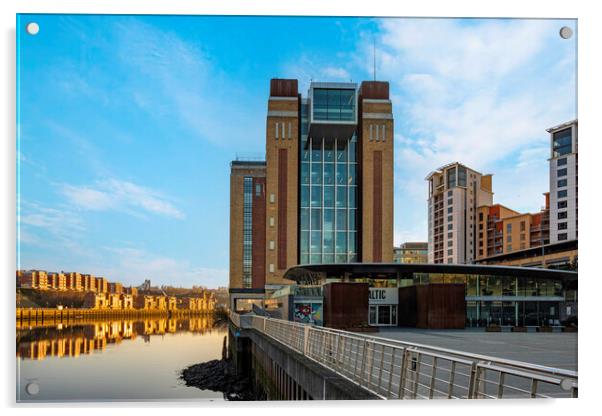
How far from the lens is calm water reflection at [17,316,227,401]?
1098cm

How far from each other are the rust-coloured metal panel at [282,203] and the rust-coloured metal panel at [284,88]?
20.1 ft

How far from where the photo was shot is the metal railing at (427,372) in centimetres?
727

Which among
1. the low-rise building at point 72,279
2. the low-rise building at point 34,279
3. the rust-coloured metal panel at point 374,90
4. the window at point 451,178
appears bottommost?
the low-rise building at point 72,279

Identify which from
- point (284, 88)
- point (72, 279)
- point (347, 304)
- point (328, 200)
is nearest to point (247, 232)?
point (328, 200)

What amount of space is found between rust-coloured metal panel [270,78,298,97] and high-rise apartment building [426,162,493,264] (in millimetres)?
75433

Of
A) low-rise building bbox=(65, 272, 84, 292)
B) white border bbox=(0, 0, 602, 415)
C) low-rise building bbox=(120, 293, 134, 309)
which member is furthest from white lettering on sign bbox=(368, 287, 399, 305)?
white border bbox=(0, 0, 602, 415)

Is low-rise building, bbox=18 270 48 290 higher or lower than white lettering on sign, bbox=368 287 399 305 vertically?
higher

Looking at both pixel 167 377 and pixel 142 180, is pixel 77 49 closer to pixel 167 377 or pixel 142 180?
pixel 142 180

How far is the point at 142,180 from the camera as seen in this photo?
19219mm

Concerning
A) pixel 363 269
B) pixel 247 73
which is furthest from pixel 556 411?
pixel 363 269

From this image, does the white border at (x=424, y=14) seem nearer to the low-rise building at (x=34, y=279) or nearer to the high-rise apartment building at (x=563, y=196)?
the low-rise building at (x=34, y=279)

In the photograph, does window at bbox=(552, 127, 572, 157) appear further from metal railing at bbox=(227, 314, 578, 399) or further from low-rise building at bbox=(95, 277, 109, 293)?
metal railing at bbox=(227, 314, 578, 399)

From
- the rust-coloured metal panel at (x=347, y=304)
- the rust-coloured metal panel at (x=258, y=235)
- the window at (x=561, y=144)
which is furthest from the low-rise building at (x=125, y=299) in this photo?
the window at (x=561, y=144)

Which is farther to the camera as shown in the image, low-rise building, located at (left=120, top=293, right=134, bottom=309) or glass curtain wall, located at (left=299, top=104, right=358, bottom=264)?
glass curtain wall, located at (left=299, top=104, right=358, bottom=264)
